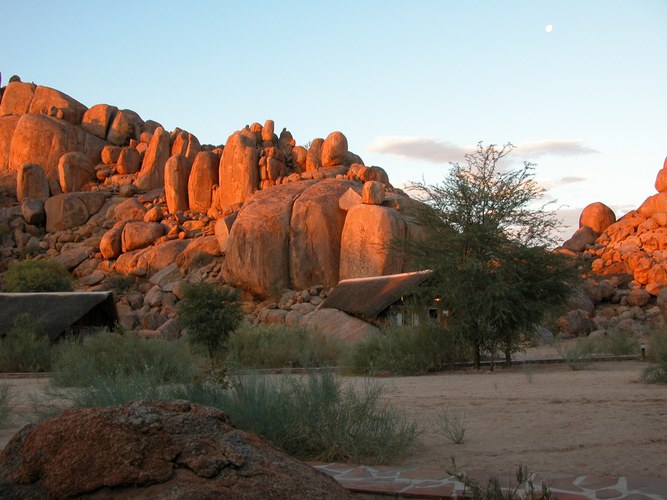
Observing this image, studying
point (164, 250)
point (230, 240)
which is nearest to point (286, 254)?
point (230, 240)

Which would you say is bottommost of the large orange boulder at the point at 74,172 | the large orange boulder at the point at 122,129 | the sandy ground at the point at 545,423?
the sandy ground at the point at 545,423

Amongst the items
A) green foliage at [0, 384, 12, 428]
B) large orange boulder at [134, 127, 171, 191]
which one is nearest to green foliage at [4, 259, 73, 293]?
large orange boulder at [134, 127, 171, 191]

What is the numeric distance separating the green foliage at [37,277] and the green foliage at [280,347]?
56.0ft

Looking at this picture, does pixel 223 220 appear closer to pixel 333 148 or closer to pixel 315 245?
pixel 315 245

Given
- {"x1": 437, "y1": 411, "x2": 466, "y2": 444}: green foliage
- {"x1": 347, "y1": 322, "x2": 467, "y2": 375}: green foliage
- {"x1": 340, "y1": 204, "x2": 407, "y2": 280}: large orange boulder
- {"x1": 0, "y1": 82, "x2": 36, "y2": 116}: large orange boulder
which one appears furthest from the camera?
{"x1": 0, "y1": 82, "x2": 36, "y2": 116}: large orange boulder

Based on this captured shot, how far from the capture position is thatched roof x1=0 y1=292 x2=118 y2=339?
23.6 metres

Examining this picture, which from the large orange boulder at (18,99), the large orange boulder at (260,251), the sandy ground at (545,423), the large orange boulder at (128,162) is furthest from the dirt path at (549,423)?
the large orange boulder at (18,99)

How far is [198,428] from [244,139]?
39.2 m

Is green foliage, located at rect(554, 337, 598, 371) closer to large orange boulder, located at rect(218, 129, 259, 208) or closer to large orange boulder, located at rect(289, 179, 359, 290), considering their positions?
large orange boulder, located at rect(289, 179, 359, 290)

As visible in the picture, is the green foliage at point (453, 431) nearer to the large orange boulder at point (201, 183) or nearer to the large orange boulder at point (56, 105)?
the large orange boulder at point (201, 183)

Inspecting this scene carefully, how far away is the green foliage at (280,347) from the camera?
1973 centimetres

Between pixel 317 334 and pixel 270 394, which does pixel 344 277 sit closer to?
pixel 317 334

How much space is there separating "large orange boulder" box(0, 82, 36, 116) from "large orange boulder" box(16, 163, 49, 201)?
9229mm

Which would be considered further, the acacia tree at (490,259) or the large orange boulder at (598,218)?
the large orange boulder at (598,218)
